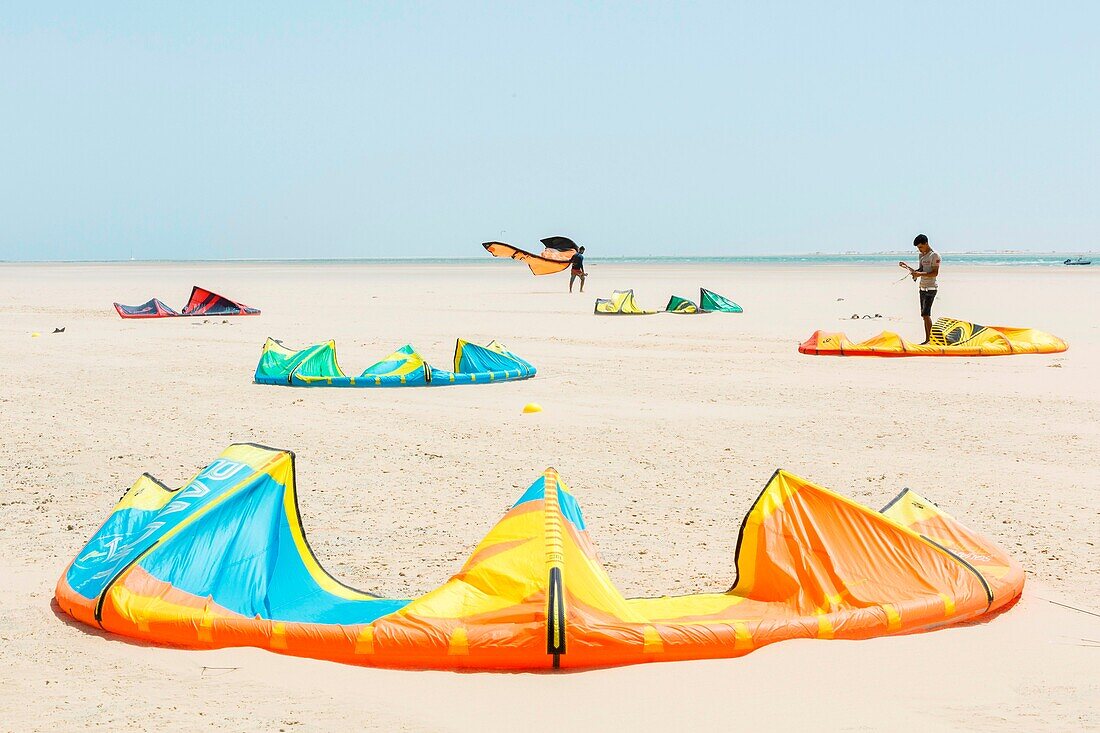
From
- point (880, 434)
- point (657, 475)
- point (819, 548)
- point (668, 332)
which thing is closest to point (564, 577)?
point (819, 548)

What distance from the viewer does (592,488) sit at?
721 centimetres

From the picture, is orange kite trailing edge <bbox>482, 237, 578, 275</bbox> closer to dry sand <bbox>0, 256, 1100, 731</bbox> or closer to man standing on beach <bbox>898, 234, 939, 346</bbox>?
dry sand <bbox>0, 256, 1100, 731</bbox>

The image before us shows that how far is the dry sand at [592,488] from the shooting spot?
12.7 ft

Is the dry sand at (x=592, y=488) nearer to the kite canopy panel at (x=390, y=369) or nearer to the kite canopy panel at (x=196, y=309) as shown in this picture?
the kite canopy panel at (x=390, y=369)

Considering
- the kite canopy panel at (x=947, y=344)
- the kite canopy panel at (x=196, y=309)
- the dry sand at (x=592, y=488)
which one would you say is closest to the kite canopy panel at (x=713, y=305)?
the dry sand at (x=592, y=488)

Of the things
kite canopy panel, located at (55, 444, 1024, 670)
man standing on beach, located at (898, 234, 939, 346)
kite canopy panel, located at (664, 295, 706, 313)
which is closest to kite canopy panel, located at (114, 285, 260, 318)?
kite canopy panel, located at (664, 295, 706, 313)

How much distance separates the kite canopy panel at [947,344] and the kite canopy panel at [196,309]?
14129mm

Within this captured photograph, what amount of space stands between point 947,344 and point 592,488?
925cm

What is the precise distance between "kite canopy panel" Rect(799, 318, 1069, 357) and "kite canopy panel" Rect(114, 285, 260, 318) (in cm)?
1413

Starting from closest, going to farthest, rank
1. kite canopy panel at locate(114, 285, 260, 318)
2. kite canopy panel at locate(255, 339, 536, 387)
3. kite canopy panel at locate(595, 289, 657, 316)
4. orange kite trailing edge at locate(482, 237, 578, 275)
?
kite canopy panel at locate(255, 339, 536, 387) < kite canopy panel at locate(114, 285, 260, 318) < kite canopy panel at locate(595, 289, 657, 316) < orange kite trailing edge at locate(482, 237, 578, 275)

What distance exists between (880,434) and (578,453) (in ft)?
8.71

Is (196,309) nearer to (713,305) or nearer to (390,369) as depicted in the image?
(713,305)

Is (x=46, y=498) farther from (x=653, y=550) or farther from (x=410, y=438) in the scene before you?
(x=653, y=550)

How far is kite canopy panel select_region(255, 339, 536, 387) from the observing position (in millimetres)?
12156
